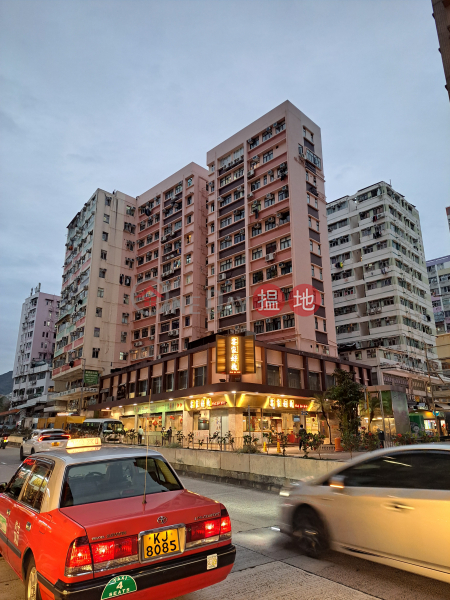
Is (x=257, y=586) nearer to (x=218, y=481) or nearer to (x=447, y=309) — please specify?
(x=218, y=481)

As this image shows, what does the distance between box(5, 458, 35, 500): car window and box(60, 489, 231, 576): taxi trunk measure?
141 centimetres

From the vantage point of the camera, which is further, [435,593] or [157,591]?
[435,593]

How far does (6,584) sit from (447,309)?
76.5m

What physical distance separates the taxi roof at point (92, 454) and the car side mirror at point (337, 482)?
2307 mm

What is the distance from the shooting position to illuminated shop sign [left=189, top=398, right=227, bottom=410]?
28.9 m

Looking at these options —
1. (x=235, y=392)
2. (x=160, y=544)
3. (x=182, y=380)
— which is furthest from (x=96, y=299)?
(x=160, y=544)

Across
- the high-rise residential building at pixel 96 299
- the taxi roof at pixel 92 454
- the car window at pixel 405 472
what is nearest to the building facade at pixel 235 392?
the high-rise residential building at pixel 96 299

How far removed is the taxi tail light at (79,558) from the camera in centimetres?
293

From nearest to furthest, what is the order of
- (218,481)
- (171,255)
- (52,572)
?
(52,572)
(218,481)
(171,255)

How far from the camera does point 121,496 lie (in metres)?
3.84

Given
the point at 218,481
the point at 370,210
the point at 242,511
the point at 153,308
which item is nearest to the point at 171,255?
the point at 153,308

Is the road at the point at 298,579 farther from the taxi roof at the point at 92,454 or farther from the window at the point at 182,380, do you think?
the window at the point at 182,380

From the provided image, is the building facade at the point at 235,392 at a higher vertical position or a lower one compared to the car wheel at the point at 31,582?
higher

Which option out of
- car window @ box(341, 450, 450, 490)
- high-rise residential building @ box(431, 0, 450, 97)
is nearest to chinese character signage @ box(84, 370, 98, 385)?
high-rise residential building @ box(431, 0, 450, 97)
